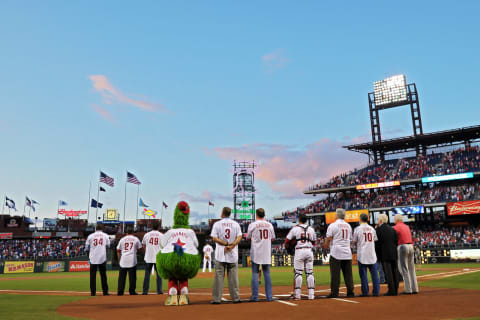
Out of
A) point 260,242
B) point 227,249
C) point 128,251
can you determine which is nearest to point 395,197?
point 128,251

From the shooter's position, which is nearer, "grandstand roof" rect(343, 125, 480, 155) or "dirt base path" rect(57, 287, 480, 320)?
"dirt base path" rect(57, 287, 480, 320)

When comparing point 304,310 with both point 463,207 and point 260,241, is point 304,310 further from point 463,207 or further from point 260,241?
point 463,207

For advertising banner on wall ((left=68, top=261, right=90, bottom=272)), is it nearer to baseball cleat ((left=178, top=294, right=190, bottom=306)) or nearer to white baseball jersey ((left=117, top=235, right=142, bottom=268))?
white baseball jersey ((left=117, top=235, right=142, bottom=268))

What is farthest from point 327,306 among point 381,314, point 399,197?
point 399,197

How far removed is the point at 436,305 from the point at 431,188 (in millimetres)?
48780

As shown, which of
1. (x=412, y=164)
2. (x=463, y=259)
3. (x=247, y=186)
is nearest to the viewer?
(x=463, y=259)

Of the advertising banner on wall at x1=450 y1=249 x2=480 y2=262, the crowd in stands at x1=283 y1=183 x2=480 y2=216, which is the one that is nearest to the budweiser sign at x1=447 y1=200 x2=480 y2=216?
the crowd in stands at x1=283 y1=183 x2=480 y2=216

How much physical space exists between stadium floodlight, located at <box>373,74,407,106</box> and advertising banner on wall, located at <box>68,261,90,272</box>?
4725 centimetres

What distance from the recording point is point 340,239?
10.2 m

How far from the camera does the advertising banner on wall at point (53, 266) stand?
122 feet

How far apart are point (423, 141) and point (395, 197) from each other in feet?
33.6

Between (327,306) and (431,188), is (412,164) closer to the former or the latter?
(431,188)

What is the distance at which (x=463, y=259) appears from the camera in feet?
124

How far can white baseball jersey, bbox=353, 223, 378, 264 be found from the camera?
408 inches
